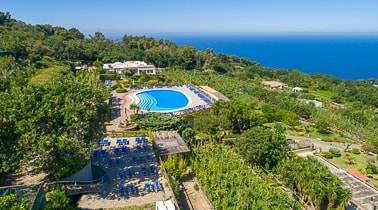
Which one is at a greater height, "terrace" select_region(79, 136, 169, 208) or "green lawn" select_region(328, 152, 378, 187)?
"terrace" select_region(79, 136, 169, 208)

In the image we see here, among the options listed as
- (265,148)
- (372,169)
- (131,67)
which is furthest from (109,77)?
(372,169)

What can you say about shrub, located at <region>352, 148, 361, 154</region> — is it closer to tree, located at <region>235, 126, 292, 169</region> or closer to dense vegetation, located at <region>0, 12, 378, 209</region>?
dense vegetation, located at <region>0, 12, 378, 209</region>

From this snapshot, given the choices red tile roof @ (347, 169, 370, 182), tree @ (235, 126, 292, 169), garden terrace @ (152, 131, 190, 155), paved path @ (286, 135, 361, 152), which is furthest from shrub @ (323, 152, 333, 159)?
garden terrace @ (152, 131, 190, 155)

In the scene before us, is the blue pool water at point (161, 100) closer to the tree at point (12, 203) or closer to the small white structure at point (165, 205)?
the small white structure at point (165, 205)

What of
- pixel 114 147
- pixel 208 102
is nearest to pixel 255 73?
pixel 208 102

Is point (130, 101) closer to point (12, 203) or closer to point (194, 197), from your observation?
point (194, 197)
